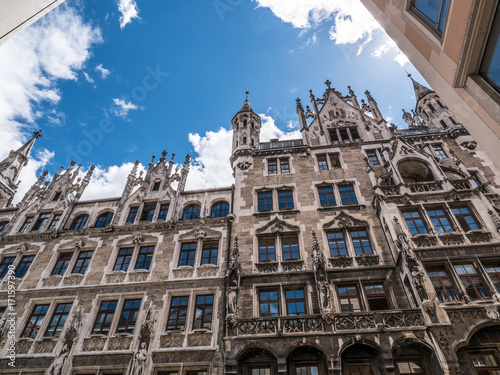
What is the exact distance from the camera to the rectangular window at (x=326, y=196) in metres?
20.1

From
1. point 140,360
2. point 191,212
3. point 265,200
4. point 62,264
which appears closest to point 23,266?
point 62,264

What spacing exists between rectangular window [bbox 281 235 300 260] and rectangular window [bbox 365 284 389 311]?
4.07m

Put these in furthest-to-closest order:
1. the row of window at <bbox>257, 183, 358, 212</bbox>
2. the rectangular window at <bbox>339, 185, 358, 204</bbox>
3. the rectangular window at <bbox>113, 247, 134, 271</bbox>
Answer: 1. the row of window at <bbox>257, 183, 358, 212</bbox>
2. the rectangular window at <bbox>339, 185, 358, 204</bbox>
3. the rectangular window at <bbox>113, 247, 134, 271</bbox>

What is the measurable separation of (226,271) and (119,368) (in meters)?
6.81

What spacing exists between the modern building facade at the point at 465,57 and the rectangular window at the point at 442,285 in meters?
11.7

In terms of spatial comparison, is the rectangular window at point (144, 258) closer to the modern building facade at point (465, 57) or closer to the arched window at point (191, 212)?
the arched window at point (191, 212)

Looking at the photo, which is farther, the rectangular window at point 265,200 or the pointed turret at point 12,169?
the pointed turret at point 12,169

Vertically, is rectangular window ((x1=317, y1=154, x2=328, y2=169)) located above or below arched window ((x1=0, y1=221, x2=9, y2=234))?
above

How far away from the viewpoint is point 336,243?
58.5 feet

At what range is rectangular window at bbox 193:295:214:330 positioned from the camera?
15687 mm

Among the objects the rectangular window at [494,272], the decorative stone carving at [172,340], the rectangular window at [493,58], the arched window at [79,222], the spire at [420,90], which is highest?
the spire at [420,90]

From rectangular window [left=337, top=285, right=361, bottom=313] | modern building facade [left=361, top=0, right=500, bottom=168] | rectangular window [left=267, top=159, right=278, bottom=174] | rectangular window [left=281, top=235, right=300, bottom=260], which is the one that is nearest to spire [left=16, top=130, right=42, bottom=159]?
rectangular window [left=267, top=159, right=278, bottom=174]

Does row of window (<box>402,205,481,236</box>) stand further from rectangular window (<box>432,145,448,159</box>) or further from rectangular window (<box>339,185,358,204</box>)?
rectangular window (<box>432,145,448,159</box>)

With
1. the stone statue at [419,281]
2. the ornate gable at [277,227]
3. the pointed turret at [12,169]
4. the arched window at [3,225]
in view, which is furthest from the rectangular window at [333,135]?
the pointed turret at [12,169]
